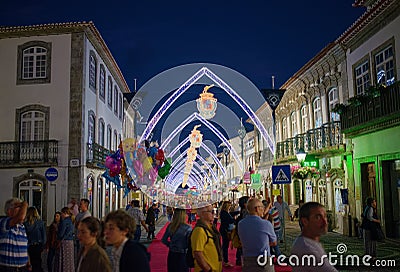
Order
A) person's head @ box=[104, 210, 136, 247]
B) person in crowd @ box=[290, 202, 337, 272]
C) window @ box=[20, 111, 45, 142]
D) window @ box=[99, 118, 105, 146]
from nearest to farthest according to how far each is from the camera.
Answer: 1. person in crowd @ box=[290, 202, 337, 272]
2. person's head @ box=[104, 210, 136, 247]
3. window @ box=[20, 111, 45, 142]
4. window @ box=[99, 118, 105, 146]

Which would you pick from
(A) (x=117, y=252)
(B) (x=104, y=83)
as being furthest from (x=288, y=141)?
(A) (x=117, y=252)

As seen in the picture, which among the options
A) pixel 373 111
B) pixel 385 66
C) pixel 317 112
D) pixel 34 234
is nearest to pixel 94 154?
pixel 317 112

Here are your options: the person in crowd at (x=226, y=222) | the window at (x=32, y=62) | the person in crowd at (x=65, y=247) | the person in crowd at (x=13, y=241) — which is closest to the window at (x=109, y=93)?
the window at (x=32, y=62)

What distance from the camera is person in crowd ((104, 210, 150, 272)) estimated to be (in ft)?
11.9

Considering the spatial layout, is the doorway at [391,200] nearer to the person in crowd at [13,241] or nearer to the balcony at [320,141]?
the balcony at [320,141]

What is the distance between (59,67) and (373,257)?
55.5ft

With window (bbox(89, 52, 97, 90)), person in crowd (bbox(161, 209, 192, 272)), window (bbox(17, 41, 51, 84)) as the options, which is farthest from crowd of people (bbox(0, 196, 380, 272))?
window (bbox(89, 52, 97, 90))

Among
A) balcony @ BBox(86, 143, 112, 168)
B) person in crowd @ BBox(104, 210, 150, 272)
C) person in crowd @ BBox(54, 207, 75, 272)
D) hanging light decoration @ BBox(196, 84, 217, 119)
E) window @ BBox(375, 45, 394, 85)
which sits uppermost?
window @ BBox(375, 45, 394, 85)

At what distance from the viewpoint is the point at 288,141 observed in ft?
90.1

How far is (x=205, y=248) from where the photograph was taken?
18.5ft

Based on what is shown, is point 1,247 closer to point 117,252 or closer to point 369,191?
point 117,252

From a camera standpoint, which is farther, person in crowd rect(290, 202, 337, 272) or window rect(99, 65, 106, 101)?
window rect(99, 65, 106, 101)

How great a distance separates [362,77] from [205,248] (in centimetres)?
1487

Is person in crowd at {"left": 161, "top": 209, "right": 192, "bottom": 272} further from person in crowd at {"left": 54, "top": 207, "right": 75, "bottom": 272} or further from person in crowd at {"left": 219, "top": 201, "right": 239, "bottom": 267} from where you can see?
person in crowd at {"left": 219, "top": 201, "right": 239, "bottom": 267}
